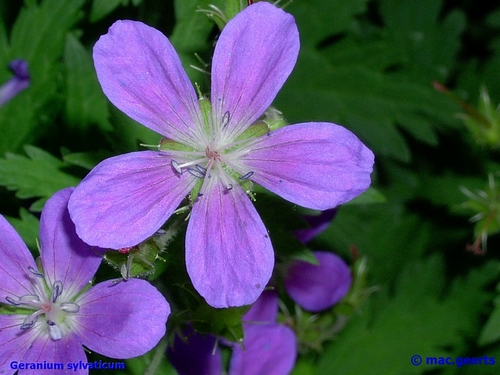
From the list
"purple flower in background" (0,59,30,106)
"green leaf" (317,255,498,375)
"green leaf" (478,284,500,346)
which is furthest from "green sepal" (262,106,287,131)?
"green leaf" (317,255,498,375)

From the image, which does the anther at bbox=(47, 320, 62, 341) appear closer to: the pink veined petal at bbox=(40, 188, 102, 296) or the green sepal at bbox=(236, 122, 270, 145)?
the pink veined petal at bbox=(40, 188, 102, 296)

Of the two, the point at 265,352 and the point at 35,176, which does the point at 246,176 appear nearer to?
the point at 35,176

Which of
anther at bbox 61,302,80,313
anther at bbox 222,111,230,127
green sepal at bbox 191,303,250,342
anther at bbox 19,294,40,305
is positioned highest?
anther at bbox 222,111,230,127

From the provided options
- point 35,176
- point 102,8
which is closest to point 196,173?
point 35,176

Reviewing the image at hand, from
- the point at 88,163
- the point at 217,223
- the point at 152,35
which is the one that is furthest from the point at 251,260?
the point at 88,163

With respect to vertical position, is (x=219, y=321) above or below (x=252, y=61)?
below

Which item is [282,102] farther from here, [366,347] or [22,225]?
[22,225]

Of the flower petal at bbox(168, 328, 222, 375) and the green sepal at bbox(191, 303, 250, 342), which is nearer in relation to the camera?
the green sepal at bbox(191, 303, 250, 342)
